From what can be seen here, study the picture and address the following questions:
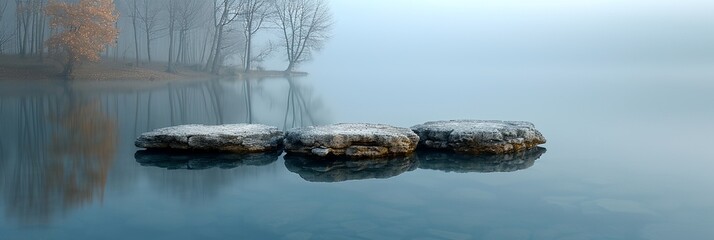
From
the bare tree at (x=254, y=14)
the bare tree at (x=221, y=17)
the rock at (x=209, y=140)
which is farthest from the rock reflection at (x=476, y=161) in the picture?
the bare tree at (x=254, y=14)

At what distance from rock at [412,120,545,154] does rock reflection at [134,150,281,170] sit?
84.3 inches

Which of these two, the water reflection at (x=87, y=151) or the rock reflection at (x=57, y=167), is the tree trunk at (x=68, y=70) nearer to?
the water reflection at (x=87, y=151)

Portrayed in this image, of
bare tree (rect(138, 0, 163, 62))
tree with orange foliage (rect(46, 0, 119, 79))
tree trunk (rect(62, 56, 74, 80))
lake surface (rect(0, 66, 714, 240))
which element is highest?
bare tree (rect(138, 0, 163, 62))

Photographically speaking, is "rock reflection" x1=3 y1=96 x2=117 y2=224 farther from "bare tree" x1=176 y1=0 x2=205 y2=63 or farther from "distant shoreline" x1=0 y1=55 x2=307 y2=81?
"bare tree" x1=176 y1=0 x2=205 y2=63

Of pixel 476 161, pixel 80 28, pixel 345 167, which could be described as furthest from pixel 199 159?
pixel 80 28

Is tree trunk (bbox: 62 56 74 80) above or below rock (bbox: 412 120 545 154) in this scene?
above

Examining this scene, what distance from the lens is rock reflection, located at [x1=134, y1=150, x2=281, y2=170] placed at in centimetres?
675

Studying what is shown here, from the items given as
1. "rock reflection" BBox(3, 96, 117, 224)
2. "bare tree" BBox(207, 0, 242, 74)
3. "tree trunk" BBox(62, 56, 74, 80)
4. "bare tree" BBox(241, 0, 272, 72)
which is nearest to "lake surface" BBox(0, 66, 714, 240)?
"rock reflection" BBox(3, 96, 117, 224)

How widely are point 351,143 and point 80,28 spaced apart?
2265cm

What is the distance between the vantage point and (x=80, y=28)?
2595 cm

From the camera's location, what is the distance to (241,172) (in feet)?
20.9

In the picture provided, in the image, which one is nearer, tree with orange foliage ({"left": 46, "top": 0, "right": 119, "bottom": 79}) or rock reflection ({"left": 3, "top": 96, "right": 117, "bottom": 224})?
rock reflection ({"left": 3, "top": 96, "right": 117, "bottom": 224})

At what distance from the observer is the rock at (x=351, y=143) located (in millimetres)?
7254

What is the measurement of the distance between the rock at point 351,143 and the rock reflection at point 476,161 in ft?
1.04
